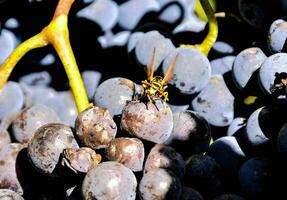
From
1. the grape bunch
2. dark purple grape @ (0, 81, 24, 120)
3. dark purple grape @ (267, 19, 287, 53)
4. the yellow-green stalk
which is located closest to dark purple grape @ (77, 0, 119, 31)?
the grape bunch

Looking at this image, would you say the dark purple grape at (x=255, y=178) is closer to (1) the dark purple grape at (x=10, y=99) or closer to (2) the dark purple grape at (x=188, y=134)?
(2) the dark purple grape at (x=188, y=134)

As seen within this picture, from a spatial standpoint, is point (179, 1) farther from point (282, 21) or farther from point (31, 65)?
point (31, 65)

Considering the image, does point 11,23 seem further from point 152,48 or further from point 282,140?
point 282,140

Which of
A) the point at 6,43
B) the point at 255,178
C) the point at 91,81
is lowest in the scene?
the point at 255,178

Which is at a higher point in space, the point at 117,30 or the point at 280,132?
the point at 117,30

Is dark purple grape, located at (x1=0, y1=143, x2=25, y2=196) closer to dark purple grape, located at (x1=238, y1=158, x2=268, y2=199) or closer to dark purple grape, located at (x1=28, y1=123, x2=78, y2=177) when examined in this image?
dark purple grape, located at (x1=28, y1=123, x2=78, y2=177)

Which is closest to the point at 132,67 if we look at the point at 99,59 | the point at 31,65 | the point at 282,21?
the point at 99,59

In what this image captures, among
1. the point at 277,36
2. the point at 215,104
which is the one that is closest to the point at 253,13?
the point at 277,36

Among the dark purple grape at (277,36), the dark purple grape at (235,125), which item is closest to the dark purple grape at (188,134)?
the dark purple grape at (235,125)
